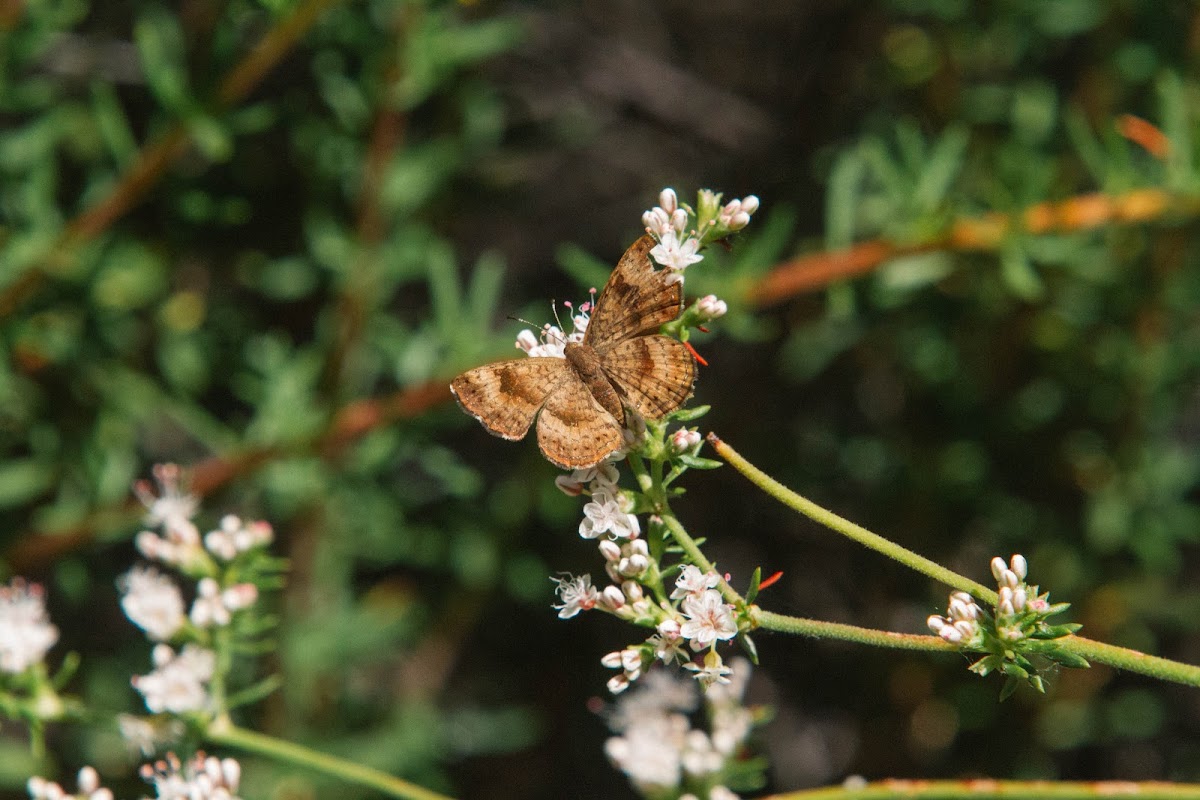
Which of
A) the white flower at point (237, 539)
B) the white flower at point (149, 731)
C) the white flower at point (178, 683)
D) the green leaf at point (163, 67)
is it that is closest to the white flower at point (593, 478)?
the white flower at point (237, 539)

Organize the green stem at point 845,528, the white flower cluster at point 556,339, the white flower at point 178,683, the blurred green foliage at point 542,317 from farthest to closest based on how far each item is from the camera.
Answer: the blurred green foliage at point 542,317
the white flower at point 178,683
the white flower cluster at point 556,339
the green stem at point 845,528

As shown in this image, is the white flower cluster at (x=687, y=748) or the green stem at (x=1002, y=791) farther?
the white flower cluster at (x=687, y=748)

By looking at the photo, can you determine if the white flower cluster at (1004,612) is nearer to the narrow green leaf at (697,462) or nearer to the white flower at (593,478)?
the narrow green leaf at (697,462)

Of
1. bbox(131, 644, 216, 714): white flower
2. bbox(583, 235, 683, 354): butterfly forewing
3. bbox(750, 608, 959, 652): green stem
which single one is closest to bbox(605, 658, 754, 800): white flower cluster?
bbox(750, 608, 959, 652): green stem

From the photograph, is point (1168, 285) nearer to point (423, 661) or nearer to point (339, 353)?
point (339, 353)

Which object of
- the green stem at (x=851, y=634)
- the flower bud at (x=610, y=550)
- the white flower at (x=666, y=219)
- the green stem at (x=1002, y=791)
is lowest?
the green stem at (x=1002, y=791)

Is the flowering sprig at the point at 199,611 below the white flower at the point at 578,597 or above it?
above

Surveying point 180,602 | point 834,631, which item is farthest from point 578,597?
point 180,602

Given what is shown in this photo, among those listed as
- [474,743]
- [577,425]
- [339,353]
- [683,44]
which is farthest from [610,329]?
[683,44]
